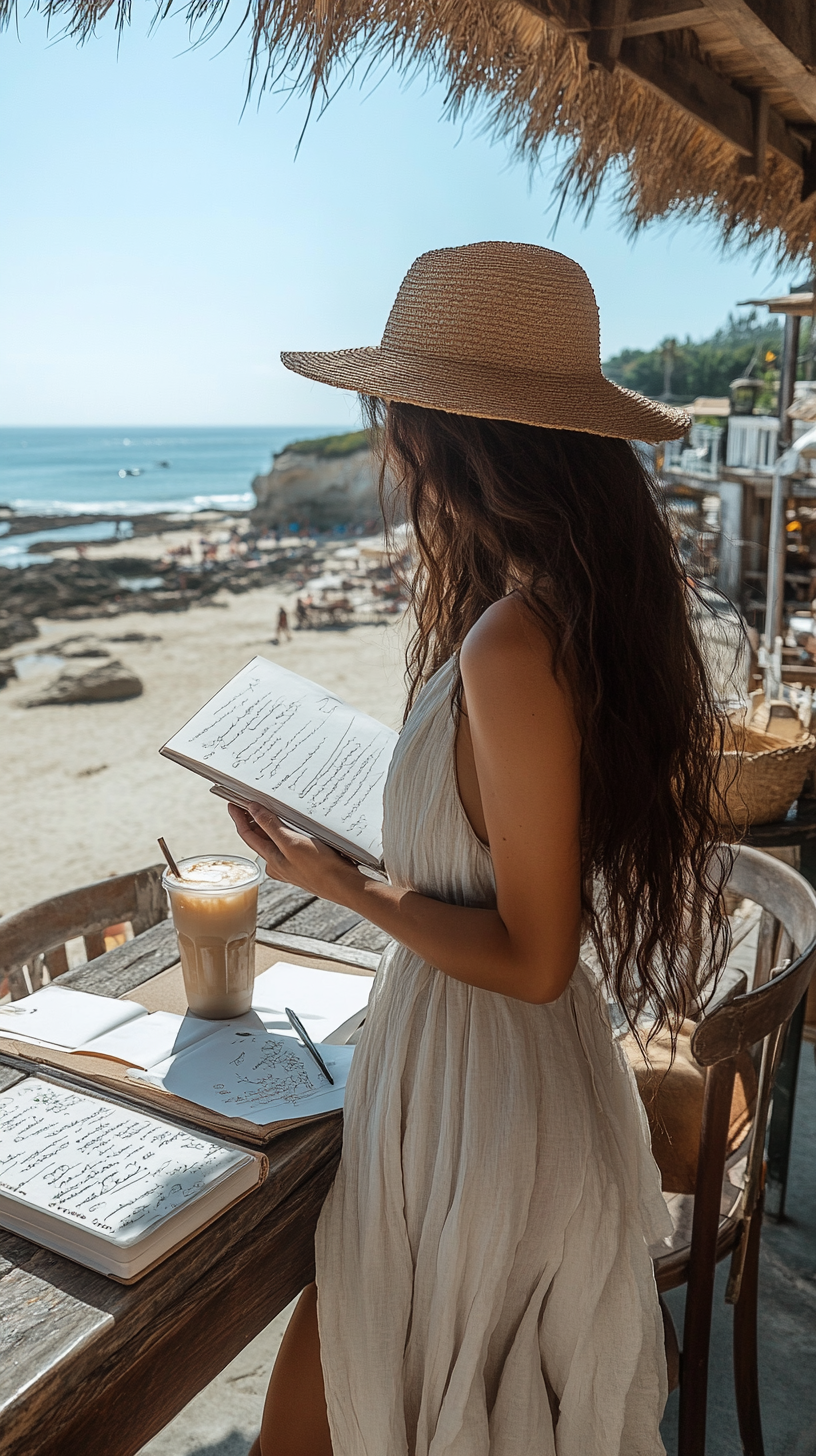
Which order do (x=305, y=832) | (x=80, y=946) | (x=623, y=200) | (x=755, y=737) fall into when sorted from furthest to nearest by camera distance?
(x=80, y=946), (x=623, y=200), (x=755, y=737), (x=305, y=832)

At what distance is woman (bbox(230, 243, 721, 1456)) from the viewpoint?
1.03 metres

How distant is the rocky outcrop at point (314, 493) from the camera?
128 feet

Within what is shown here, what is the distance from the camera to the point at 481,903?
115 cm

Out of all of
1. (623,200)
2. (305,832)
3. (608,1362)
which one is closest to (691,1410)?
(608,1362)

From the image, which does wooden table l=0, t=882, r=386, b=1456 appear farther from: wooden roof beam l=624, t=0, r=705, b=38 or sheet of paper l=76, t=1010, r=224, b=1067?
wooden roof beam l=624, t=0, r=705, b=38

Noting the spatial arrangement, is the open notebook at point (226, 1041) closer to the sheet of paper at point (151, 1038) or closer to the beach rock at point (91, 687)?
the sheet of paper at point (151, 1038)

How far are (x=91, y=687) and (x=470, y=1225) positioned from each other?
1336 centimetres

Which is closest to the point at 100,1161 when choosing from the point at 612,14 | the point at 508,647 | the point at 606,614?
the point at 508,647

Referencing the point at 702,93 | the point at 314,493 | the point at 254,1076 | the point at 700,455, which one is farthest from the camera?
the point at 314,493

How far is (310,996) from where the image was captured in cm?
140

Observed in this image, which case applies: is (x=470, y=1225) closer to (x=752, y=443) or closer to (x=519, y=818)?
(x=519, y=818)

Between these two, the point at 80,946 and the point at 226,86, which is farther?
the point at 80,946

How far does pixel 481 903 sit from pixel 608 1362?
1.74 feet

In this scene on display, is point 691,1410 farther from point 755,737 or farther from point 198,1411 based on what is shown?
point 755,737
